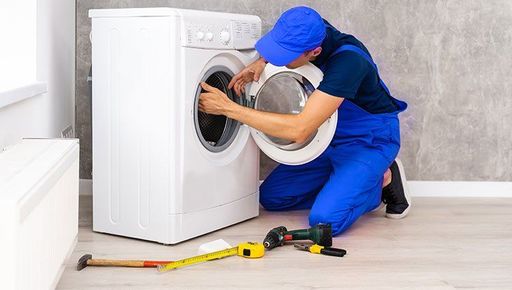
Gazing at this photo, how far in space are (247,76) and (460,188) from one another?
152 cm

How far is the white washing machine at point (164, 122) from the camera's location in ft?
9.55

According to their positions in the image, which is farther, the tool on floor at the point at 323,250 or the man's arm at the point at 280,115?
the man's arm at the point at 280,115

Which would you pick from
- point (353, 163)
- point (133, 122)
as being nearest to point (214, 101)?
point (133, 122)

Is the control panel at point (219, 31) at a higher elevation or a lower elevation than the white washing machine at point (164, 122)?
higher

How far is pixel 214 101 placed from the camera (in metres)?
3.06

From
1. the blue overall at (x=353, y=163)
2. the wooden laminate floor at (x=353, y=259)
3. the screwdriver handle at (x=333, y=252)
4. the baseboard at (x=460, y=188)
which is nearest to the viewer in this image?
the wooden laminate floor at (x=353, y=259)

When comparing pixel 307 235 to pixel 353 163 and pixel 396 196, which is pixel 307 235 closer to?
pixel 353 163

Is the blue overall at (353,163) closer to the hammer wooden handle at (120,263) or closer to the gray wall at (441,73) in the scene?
the gray wall at (441,73)

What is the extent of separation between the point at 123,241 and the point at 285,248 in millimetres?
663

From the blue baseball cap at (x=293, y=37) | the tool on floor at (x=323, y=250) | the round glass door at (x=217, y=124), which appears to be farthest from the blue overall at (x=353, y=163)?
the round glass door at (x=217, y=124)

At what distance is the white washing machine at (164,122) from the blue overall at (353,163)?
0.21 meters

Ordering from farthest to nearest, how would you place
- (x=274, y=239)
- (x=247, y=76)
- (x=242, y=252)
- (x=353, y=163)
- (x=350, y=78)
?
1. (x=353, y=163)
2. (x=247, y=76)
3. (x=350, y=78)
4. (x=274, y=239)
5. (x=242, y=252)

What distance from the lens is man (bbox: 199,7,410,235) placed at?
9.95 ft

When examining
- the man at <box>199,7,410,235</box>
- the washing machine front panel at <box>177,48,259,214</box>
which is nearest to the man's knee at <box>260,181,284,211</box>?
the man at <box>199,7,410,235</box>
